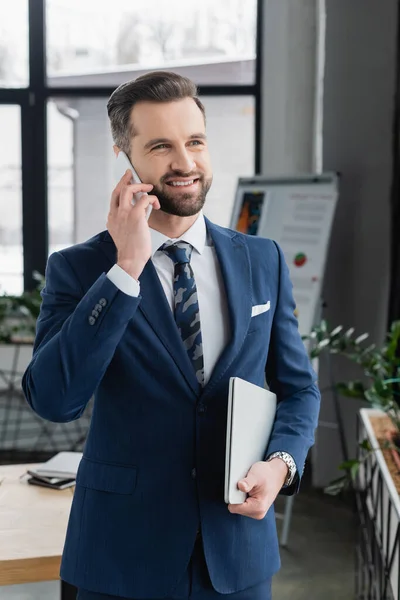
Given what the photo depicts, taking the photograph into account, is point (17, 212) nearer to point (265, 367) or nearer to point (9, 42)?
point (9, 42)

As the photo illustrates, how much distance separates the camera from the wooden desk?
1755 millimetres

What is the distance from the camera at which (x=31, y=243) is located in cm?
620

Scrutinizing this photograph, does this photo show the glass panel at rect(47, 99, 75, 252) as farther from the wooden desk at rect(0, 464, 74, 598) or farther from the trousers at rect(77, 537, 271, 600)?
the trousers at rect(77, 537, 271, 600)

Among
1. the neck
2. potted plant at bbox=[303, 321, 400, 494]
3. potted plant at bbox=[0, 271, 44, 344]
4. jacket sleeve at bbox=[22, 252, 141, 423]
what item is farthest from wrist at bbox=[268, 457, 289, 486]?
potted plant at bbox=[0, 271, 44, 344]

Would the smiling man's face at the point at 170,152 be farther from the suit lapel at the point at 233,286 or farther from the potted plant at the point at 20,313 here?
the potted plant at the point at 20,313

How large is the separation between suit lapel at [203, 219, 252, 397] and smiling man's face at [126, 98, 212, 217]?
0.38ft

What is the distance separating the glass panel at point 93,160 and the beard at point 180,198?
4.73 metres

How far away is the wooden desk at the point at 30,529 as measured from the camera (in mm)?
1755

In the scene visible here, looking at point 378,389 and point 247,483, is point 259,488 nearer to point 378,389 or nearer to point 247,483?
point 247,483

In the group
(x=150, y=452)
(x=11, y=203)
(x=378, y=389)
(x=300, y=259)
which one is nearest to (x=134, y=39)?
(x=11, y=203)

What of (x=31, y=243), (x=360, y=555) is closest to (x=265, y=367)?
(x=360, y=555)

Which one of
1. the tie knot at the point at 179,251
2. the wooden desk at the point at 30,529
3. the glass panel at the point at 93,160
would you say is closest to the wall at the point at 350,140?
the glass panel at the point at 93,160

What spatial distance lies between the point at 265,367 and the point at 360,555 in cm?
258

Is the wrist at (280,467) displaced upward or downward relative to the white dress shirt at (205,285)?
downward
